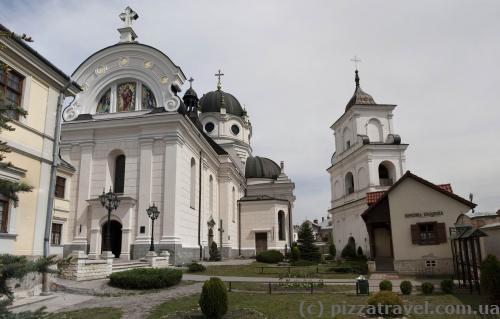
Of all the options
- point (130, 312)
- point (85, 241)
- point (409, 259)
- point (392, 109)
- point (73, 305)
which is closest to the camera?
point (130, 312)

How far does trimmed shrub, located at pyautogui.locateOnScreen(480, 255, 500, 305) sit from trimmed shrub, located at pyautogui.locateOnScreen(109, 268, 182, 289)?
12382 mm

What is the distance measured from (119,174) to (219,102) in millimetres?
28783

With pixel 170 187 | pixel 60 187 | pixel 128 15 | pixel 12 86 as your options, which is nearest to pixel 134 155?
pixel 170 187

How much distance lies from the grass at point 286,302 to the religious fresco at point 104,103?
70.8ft

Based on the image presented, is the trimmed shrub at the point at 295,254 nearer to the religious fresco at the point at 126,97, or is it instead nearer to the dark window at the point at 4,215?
the religious fresco at the point at 126,97

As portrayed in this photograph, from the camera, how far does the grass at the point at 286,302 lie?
37.5 feet

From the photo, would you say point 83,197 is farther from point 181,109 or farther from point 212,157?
point 212,157

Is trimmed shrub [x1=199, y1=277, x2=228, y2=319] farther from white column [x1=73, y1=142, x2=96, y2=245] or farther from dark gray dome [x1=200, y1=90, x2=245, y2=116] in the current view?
dark gray dome [x1=200, y1=90, x2=245, y2=116]

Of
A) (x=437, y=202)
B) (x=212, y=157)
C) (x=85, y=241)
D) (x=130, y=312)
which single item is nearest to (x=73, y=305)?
(x=130, y=312)

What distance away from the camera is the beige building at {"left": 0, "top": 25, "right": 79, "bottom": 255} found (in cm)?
1280

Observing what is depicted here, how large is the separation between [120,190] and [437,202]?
895 inches

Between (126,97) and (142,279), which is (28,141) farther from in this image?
(126,97)

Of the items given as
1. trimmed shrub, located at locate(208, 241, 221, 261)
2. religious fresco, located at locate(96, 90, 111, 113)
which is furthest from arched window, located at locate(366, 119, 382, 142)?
religious fresco, located at locate(96, 90, 111, 113)

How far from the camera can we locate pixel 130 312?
11773 millimetres
